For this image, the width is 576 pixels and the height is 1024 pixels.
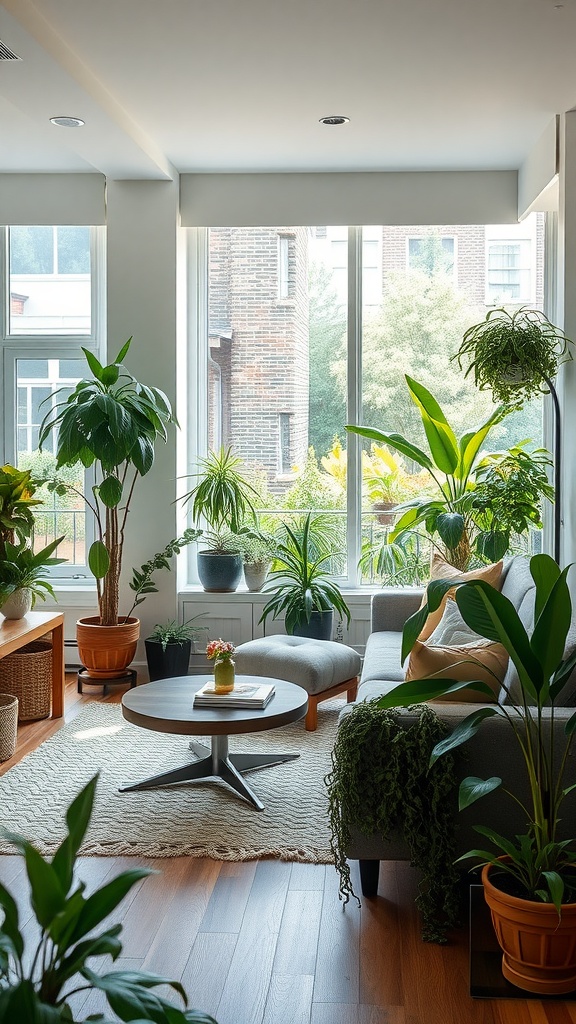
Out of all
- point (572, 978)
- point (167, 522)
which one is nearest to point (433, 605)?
point (572, 978)

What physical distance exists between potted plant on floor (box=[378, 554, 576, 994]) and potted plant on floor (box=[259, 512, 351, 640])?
2.73 meters

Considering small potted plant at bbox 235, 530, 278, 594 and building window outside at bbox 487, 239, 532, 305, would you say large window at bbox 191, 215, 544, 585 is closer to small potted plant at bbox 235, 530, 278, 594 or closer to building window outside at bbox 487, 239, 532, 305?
building window outside at bbox 487, 239, 532, 305

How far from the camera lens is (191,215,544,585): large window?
231 inches

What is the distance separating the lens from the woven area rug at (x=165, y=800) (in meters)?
3.36

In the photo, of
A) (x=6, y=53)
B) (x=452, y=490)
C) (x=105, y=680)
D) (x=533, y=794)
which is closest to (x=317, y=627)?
(x=452, y=490)

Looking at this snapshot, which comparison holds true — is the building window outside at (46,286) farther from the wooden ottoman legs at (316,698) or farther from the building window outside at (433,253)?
the wooden ottoman legs at (316,698)

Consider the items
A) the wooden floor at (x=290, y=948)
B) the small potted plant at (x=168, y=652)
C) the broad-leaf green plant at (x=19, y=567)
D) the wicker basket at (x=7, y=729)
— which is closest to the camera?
the wooden floor at (x=290, y=948)

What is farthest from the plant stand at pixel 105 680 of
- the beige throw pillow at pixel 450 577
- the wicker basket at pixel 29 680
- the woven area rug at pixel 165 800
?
the beige throw pillow at pixel 450 577

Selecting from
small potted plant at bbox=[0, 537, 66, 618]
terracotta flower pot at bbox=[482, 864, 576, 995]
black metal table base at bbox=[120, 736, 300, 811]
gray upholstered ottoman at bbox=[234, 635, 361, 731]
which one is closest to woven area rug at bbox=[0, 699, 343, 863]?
black metal table base at bbox=[120, 736, 300, 811]

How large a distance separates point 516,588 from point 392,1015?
1955 mm

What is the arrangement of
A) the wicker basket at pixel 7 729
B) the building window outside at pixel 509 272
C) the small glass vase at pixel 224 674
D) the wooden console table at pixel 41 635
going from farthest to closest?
1. the building window outside at pixel 509 272
2. the wooden console table at pixel 41 635
3. the wicker basket at pixel 7 729
4. the small glass vase at pixel 224 674

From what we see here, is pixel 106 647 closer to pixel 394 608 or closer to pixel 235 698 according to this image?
pixel 394 608

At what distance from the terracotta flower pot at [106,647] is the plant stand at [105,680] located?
18mm

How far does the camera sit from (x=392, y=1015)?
91.4 inches
